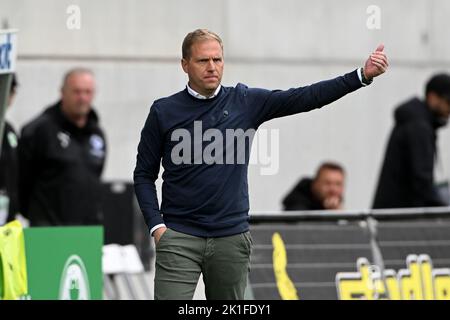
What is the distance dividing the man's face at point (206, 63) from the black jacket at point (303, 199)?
4.79m

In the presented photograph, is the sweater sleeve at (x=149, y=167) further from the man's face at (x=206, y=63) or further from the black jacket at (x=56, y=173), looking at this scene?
the black jacket at (x=56, y=173)

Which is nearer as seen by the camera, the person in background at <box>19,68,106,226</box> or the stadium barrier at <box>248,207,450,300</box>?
the stadium barrier at <box>248,207,450,300</box>

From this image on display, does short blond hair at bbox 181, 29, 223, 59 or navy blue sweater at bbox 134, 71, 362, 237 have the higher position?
short blond hair at bbox 181, 29, 223, 59

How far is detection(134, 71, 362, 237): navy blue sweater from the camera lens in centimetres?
711

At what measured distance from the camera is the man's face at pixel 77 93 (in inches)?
→ 455

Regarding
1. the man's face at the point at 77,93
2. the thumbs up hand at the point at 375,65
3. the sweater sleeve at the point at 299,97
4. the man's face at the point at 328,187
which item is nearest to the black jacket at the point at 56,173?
the man's face at the point at 77,93

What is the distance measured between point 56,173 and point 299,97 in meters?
4.71

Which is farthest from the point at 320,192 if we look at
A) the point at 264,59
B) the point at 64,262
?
the point at 264,59

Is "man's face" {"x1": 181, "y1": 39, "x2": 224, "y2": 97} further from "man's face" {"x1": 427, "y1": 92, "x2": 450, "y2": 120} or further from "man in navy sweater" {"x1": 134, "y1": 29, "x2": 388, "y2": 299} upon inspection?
"man's face" {"x1": 427, "y1": 92, "x2": 450, "y2": 120}

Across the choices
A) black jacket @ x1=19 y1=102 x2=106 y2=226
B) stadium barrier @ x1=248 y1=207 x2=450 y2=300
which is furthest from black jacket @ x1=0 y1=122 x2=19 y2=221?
stadium barrier @ x1=248 y1=207 x2=450 y2=300

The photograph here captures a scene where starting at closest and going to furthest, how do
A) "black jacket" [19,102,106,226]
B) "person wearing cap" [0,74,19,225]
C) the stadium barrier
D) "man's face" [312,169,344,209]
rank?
the stadium barrier, "person wearing cap" [0,74,19,225], "black jacket" [19,102,106,226], "man's face" [312,169,344,209]

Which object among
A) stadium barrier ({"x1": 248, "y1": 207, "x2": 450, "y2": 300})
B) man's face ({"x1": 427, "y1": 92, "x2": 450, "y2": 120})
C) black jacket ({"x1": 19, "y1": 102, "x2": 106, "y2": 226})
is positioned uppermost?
man's face ({"x1": 427, "y1": 92, "x2": 450, "y2": 120})

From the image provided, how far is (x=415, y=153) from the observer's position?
38.5ft

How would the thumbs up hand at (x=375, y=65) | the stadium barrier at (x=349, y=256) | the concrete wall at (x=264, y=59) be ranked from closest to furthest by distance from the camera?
the thumbs up hand at (x=375, y=65) < the stadium barrier at (x=349, y=256) < the concrete wall at (x=264, y=59)
